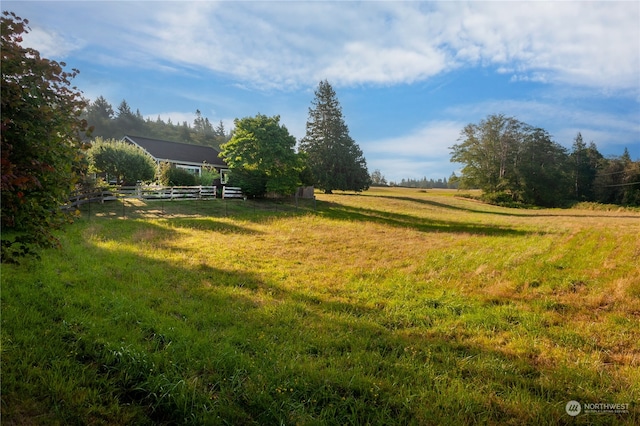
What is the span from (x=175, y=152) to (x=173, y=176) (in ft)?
42.8

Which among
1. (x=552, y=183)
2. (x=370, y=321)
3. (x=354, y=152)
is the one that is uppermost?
(x=354, y=152)

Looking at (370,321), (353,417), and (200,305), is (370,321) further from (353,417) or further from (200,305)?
(200,305)

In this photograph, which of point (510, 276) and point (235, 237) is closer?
point (510, 276)

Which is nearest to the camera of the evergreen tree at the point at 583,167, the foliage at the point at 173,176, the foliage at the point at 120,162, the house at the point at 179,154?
the foliage at the point at 120,162

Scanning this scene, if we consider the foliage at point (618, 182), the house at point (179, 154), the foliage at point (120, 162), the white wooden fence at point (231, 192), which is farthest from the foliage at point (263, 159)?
the foliage at point (618, 182)

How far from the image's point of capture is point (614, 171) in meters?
52.4

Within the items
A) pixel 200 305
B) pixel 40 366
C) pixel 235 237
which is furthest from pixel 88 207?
A: pixel 40 366

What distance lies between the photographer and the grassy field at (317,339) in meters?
3.09

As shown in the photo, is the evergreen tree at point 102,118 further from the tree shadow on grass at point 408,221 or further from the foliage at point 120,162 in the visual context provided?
the tree shadow on grass at point 408,221

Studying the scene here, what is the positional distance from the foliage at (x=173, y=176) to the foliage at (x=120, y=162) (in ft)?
4.34

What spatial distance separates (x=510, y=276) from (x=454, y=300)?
7.85 feet

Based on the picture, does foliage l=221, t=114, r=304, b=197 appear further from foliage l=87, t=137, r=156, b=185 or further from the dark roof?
the dark roof

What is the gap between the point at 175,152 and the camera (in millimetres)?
40344

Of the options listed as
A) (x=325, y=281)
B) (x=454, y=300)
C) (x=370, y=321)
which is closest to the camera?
(x=370, y=321)
